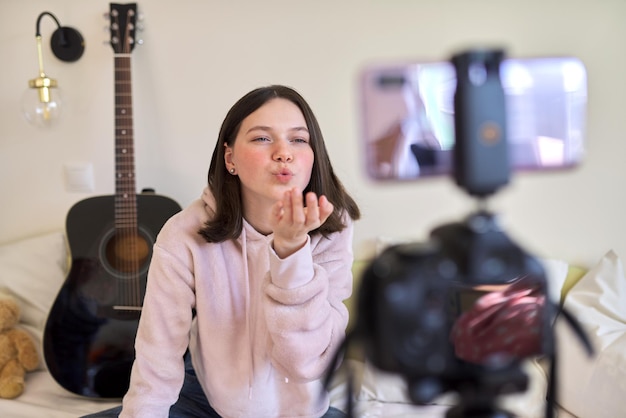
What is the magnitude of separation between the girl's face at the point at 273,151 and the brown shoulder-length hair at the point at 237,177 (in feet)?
0.05

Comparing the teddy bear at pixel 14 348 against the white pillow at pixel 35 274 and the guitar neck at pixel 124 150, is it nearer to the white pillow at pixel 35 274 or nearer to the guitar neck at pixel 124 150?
the white pillow at pixel 35 274

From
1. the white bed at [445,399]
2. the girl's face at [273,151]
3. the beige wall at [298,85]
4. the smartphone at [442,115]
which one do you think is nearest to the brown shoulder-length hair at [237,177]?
the girl's face at [273,151]

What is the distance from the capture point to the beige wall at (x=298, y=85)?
172 centimetres

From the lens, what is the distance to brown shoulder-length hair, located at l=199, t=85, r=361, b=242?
1124 mm

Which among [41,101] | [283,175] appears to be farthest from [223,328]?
[41,101]

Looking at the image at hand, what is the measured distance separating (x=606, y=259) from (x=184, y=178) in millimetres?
1233

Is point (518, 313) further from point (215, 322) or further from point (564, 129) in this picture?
point (215, 322)

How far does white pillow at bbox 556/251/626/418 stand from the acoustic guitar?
3.46 ft

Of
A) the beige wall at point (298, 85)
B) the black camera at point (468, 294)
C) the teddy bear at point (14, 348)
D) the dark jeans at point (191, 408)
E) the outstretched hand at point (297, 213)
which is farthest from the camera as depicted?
the beige wall at point (298, 85)

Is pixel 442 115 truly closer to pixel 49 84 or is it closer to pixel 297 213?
pixel 297 213

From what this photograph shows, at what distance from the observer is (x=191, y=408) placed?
123cm

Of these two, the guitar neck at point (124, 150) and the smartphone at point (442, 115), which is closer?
the smartphone at point (442, 115)

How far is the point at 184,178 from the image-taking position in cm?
188

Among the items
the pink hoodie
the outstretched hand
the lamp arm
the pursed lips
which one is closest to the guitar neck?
the lamp arm
